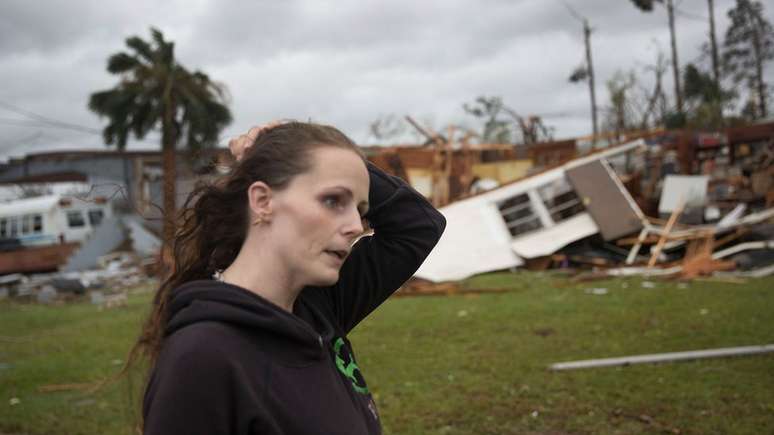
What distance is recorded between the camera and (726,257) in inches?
472

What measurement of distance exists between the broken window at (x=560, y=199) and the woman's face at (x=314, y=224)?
44.6 feet

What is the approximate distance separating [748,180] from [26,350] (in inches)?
651

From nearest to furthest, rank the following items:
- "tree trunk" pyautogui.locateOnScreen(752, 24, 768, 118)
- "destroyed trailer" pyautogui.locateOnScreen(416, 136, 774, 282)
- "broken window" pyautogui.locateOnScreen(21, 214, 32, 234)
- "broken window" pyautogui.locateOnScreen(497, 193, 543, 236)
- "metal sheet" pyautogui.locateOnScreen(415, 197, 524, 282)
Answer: "destroyed trailer" pyautogui.locateOnScreen(416, 136, 774, 282)
"metal sheet" pyautogui.locateOnScreen(415, 197, 524, 282)
"broken window" pyautogui.locateOnScreen(497, 193, 543, 236)
"broken window" pyautogui.locateOnScreen(21, 214, 32, 234)
"tree trunk" pyautogui.locateOnScreen(752, 24, 768, 118)

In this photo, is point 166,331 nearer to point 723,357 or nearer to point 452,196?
point 723,357

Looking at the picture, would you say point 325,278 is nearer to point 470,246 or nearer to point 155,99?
point 470,246

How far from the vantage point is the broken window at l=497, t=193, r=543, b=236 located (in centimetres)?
1462

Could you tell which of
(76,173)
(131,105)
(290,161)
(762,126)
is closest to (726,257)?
(762,126)

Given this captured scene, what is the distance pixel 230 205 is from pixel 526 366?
15.7 ft

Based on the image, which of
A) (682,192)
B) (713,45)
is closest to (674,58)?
(713,45)

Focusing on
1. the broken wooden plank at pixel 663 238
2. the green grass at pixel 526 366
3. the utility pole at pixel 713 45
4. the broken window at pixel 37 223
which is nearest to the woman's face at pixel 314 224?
the green grass at pixel 526 366

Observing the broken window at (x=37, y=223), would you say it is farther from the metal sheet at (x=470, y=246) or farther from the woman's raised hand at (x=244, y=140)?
the woman's raised hand at (x=244, y=140)

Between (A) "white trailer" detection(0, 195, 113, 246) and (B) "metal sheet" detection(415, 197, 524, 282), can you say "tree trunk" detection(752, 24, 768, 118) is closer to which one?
(B) "metal sheet" detection(415, 197, 524, 282)

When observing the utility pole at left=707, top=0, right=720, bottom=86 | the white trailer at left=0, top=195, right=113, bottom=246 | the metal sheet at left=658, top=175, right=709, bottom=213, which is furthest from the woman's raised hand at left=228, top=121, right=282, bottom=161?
the utility pole at left=707, top=0, right=720, bottom=86

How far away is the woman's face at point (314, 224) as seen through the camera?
4.75 feet
